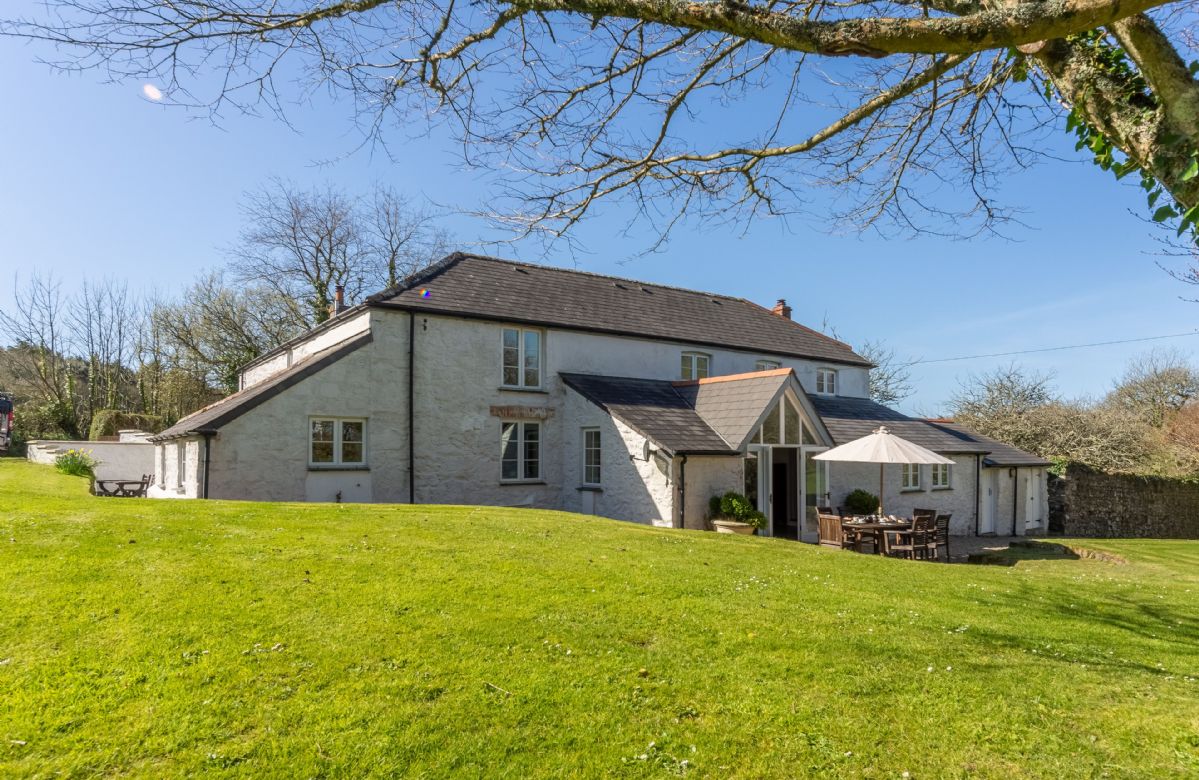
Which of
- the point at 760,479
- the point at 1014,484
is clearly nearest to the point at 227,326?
the point at 760,479

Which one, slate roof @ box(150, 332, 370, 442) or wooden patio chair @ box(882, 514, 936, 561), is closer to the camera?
slate roof @ box(150, 332, 370, 442)

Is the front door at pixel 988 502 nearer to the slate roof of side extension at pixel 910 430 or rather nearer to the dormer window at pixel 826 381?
the slate roof of side extension at pixel 910 430

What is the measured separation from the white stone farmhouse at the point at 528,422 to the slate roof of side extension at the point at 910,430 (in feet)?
0.56

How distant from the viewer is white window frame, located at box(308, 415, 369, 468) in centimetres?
1678

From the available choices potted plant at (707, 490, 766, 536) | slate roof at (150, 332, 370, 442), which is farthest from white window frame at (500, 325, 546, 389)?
potted plant at (707, 490, 766, 536)

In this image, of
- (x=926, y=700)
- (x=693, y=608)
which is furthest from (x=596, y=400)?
(x=926, y=700)

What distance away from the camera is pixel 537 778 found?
4043 mm

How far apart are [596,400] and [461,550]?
31.9 ft

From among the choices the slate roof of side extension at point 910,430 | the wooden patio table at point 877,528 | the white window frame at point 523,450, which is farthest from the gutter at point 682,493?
the slate roof of side extension at point 910,430

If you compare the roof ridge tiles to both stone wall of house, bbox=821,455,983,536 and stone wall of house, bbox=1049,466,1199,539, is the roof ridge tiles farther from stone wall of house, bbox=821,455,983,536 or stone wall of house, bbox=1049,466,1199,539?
stone wall of house, bbox=1049,466,1199,539

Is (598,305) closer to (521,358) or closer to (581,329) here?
(581,329)

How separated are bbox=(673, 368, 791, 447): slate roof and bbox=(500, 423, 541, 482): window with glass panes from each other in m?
5.04

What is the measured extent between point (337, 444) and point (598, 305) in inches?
398

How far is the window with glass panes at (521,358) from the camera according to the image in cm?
1970
